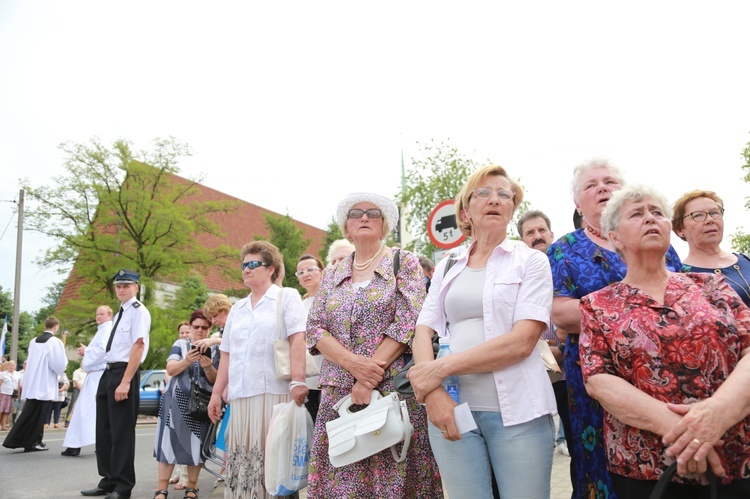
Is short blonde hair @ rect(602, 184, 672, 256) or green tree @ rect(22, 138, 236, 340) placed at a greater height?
green tree @ rect(22, 138, 236, 340)

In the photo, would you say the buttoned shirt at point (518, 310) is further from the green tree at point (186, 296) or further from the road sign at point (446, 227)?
the green tree at point (186, 296)

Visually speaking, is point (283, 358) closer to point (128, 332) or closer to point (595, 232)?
point (595, 232)

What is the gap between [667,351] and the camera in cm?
244

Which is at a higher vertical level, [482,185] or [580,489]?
[482,185]

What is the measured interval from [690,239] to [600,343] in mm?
2099

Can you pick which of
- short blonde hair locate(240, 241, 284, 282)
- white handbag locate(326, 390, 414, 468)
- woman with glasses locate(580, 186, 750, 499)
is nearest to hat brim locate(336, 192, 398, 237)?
short blonde hair locate(240, 241, 284, 282)

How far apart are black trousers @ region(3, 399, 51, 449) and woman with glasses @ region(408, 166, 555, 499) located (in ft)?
33.9

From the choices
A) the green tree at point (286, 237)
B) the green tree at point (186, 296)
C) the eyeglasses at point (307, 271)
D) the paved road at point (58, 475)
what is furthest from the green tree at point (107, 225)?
the eyeglasses at point (307, 271)

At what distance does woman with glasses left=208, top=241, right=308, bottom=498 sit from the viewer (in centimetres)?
465

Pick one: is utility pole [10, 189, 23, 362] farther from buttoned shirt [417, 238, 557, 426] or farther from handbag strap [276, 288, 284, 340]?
buttoned shirt [417, 238, 557, 426]

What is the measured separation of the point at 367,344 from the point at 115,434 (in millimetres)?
3994

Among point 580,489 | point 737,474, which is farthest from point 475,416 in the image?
point 737,474

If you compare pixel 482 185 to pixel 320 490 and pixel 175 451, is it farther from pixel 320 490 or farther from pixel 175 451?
pixel 175 451

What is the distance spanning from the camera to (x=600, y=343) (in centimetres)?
260
